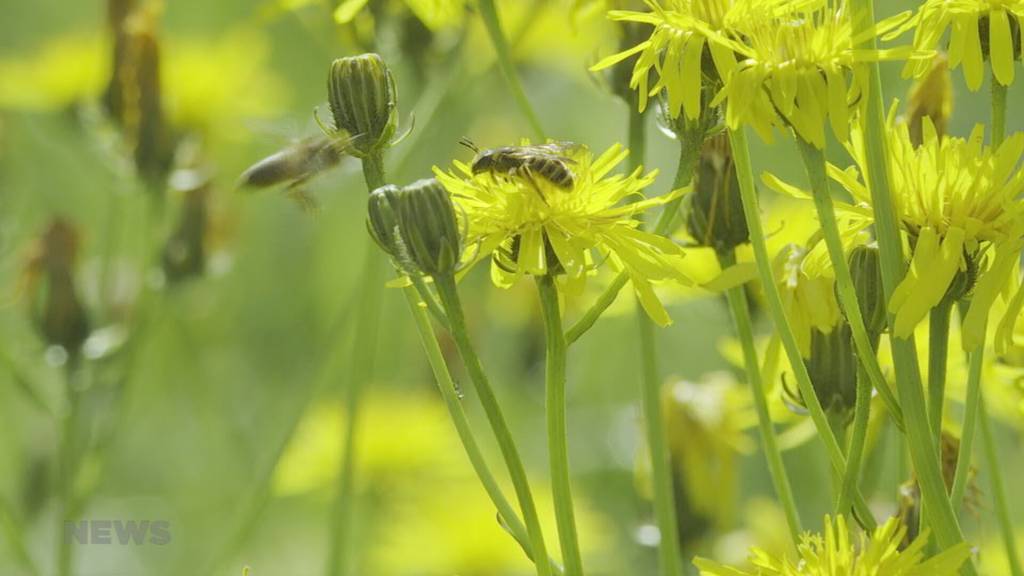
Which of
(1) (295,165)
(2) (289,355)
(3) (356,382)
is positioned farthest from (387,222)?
(2) (289,355)

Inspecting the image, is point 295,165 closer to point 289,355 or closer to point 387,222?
point 387,222

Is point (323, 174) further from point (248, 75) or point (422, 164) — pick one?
point (422, 164)

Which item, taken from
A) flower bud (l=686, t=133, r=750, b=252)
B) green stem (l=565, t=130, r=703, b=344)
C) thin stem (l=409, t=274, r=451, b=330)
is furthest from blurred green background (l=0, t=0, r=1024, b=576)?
thin stem (l=409, t=274, r=451, b=330)

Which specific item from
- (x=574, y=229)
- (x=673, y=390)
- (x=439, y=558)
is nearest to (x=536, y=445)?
(x=439, y=558)

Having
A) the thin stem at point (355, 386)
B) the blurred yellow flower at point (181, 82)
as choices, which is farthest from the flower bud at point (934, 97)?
the blurred yellow flower at point (181, 82)

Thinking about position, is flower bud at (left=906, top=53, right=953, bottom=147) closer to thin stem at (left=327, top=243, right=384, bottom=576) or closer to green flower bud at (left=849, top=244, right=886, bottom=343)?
green flower bud at (left=849, top=244, right=886, bottom=343)
